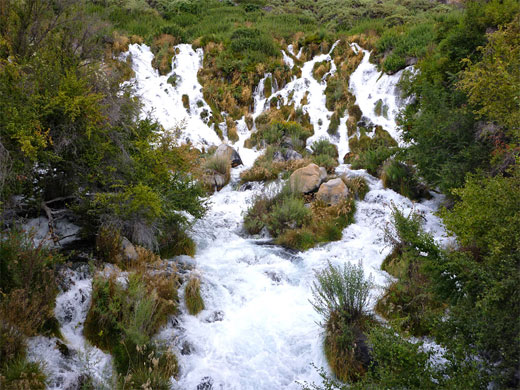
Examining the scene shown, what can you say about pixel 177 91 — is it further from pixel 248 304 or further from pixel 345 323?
pixel 345 323

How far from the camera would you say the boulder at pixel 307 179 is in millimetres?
9812

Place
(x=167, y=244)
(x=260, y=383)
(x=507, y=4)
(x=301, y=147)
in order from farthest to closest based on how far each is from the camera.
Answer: (x=301, y=147)
(x=507, y=4)
(x=167, y=244)
(x=260, y=383)

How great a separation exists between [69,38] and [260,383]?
8074 millimetres

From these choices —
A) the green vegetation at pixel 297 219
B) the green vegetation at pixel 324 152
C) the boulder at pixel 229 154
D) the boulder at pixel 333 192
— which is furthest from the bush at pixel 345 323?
the boulder at pixel 229 154

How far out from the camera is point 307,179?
1017 cm

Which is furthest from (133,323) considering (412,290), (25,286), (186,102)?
(186,102)

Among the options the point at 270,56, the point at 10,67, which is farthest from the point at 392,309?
the point at 270,56

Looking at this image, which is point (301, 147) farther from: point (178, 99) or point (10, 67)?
point (10, 67)

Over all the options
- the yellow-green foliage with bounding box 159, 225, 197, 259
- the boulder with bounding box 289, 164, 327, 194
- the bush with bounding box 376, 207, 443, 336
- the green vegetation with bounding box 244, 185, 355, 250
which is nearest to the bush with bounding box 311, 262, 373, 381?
the bush with bounding box 376, 207, 443, 336

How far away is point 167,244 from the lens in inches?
285

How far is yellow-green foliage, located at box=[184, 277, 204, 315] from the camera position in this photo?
5.28m

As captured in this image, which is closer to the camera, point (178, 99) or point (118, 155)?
point (118, 155)

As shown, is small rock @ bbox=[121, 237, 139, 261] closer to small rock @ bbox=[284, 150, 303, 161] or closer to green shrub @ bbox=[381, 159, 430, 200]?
green shrub @ bbox=[381, 159, 430, 200]

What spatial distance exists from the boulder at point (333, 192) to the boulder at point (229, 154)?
438 centimetres
